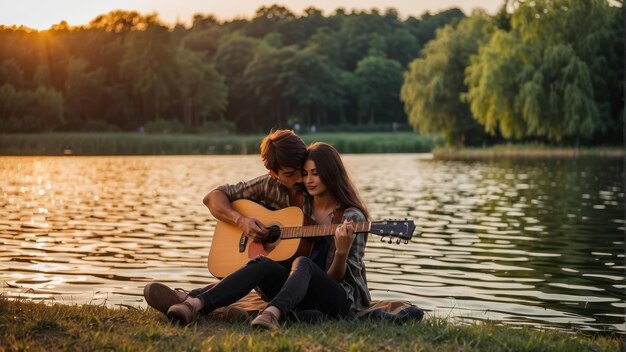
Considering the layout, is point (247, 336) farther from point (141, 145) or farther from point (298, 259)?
point (141, 145)

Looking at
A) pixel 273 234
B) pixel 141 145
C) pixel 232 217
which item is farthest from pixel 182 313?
pixel 141 145

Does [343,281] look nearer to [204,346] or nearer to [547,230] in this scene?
[204,346]

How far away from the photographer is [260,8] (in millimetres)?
119562

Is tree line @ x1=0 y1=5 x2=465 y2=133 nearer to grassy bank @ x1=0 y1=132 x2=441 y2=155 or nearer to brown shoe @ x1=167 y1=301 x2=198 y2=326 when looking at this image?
grassy bank @ x1=0 y1=132 x2=441 y2=155

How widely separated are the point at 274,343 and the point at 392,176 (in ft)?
77.8

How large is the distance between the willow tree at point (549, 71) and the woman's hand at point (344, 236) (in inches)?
1257

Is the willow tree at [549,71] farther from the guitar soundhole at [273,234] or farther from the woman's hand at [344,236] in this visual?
the woman's hand at [344,236]

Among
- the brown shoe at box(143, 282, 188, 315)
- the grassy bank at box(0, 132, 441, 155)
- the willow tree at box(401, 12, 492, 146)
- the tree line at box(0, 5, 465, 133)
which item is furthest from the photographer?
the tree line at box(0, 5, 465, 133)

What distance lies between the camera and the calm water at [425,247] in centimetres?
771

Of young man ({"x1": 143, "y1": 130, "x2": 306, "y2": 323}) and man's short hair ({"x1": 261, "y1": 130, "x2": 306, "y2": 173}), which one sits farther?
man's short hair ({"x1": 261, "y1": 130, "x2": 306, "y2": 173})

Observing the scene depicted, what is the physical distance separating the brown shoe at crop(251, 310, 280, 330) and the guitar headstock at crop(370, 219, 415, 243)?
0.65 meters

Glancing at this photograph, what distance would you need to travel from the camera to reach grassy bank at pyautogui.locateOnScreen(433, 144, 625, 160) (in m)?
39.8

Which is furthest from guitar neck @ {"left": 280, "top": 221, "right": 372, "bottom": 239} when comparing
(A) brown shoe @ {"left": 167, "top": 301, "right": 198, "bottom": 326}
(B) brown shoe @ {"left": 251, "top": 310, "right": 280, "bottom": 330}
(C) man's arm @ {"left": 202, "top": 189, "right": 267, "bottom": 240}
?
(A) brown shoe @ {"left": 167, "top": 301, "right": 198, "bottom": 326}

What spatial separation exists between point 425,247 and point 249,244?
5.72 m
